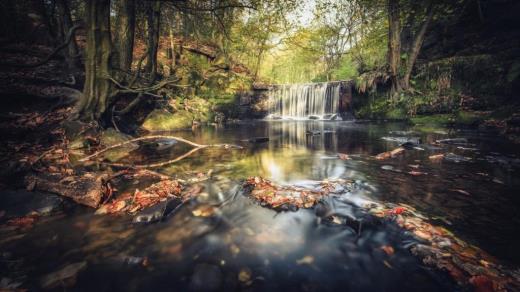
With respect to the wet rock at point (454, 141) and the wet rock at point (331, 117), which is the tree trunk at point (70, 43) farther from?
the wet rock at point (331, 117)

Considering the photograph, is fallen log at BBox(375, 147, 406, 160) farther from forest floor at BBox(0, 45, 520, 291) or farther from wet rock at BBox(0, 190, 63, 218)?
wet rock at BBox(0, 190, 63, 218)

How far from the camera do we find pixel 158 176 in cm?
472

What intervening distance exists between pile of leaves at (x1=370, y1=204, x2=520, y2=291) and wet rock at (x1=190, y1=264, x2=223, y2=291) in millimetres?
1971

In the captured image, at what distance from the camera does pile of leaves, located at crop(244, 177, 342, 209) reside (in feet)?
11.6

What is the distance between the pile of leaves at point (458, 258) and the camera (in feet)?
6.38

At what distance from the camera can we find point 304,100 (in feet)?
77.7

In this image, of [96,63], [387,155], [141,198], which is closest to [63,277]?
[141,198]

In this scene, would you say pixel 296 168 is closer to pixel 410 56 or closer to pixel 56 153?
pixel 56 153

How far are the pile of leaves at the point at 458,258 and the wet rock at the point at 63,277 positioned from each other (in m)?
3.25

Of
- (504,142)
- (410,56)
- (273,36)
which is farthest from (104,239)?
(273,36)

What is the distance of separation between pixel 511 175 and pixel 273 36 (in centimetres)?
3060

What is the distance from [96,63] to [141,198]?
19.5 ft

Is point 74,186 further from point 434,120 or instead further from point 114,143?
point 434,120

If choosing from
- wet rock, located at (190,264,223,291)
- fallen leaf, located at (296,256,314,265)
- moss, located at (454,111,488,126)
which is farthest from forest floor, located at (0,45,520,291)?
moss, located at (454,111,488,126)
